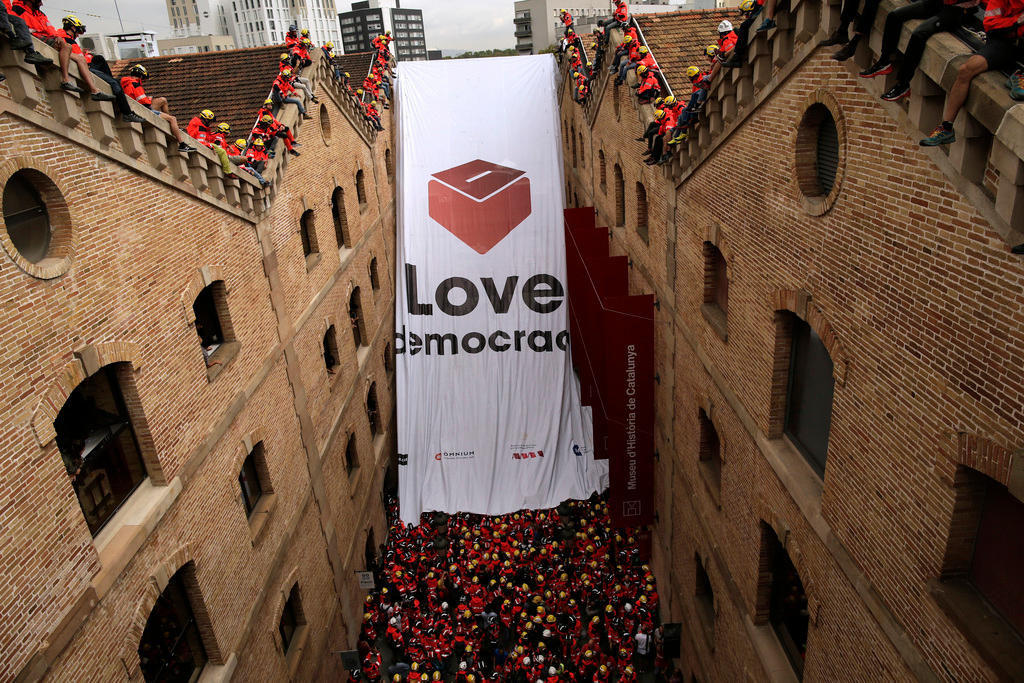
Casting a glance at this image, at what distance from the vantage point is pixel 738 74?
807 cm

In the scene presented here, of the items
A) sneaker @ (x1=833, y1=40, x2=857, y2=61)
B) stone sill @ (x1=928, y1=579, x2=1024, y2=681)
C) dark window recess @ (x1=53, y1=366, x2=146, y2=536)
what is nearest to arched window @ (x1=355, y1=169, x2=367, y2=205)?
dark window recess @ (x1=53, y1=366, x2=146, y2=536)

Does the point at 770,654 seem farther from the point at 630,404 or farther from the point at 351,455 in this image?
the point at 351,455

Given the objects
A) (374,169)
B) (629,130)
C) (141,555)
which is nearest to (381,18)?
(374,169)

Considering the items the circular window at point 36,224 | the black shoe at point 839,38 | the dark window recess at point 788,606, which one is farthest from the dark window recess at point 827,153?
the circular window at point 36,224

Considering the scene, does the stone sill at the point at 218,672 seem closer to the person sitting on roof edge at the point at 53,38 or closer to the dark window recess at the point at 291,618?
the dark window recess at the point at 291,618

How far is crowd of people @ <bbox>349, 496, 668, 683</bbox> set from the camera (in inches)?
562

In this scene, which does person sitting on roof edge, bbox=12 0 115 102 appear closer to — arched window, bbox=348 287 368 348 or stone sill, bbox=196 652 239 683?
stone sill, bbox=196 652 239 683

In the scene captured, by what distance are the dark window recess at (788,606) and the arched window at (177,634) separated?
784 centimetres

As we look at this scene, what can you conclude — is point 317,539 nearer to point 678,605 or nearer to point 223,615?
point 223,615

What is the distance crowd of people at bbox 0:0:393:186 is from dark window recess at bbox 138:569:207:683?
19.9ft

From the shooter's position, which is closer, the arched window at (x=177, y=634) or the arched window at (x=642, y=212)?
the arched window at (x=177, y=634)

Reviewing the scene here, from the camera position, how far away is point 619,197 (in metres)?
17.0

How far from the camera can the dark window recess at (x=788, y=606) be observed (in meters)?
8.59

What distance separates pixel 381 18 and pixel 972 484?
139 metres
